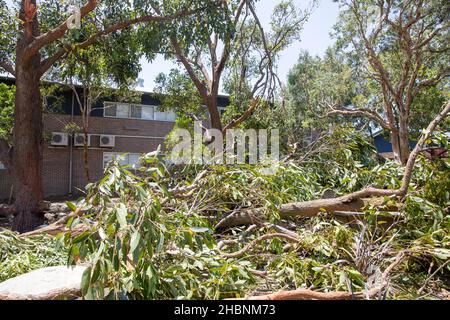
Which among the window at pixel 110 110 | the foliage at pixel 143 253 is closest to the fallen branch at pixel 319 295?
the foliage at pixel 143 253

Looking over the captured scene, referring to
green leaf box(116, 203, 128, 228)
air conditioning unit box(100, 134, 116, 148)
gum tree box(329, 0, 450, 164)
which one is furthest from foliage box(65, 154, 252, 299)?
air conditioning unit box(100, 134, 116, 148)

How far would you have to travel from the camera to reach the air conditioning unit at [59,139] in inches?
642

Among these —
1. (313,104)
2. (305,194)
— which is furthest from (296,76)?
(305,194)

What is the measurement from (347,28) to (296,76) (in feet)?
24.3

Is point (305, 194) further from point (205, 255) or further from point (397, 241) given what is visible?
point (205, 255)

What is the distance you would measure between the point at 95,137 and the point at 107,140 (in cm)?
60

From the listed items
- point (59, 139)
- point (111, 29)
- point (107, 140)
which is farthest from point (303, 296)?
point (107, 140)

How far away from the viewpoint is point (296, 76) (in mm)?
20672

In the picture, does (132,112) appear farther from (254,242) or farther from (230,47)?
(254,242)

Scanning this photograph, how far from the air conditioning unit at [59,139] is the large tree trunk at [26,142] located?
932cm

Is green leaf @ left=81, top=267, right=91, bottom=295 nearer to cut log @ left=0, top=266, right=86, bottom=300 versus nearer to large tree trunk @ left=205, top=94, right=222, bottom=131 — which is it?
cut log @ left=0, top=266, right=86, bottom=300

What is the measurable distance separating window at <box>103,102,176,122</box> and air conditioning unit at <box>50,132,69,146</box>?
2.31 m

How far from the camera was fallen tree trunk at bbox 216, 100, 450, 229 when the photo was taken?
154 inches

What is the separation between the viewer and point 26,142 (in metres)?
7.48
